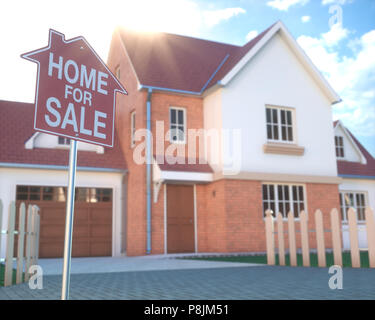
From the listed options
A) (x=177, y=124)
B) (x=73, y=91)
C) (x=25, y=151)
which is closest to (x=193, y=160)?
(x=177, y=124)

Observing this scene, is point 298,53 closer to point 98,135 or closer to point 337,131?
point 337,131

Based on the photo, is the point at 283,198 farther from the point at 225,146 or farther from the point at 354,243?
the point at 354,243

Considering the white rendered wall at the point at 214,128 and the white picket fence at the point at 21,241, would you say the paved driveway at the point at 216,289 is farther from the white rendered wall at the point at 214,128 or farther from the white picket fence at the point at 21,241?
the white rendered wall at the point at 214,128

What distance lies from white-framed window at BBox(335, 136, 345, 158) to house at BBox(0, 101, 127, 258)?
1080 cm

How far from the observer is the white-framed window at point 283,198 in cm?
1611

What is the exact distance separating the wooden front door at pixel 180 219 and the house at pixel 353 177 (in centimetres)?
731

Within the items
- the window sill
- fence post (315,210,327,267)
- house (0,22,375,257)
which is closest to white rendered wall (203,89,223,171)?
house (0,22,375,257)

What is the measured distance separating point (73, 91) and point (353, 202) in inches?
743

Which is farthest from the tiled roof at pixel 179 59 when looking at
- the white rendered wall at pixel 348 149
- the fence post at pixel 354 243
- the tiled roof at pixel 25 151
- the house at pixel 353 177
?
the fence post at pixel 354 243

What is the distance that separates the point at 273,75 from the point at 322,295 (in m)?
13.3

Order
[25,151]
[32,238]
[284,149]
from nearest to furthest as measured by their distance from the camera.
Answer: [32,238]
[25,151]
[284,149]

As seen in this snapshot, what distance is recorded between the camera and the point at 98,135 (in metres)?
3.90

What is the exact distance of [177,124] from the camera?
16578mm
